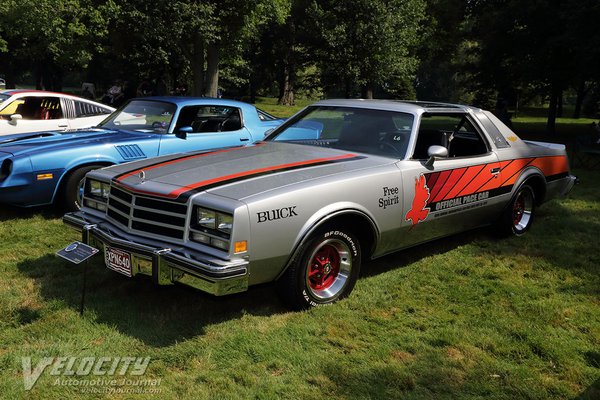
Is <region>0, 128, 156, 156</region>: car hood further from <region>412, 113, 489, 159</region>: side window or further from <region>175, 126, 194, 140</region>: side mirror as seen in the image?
<region>412, 113, 489, 159</region>: side window

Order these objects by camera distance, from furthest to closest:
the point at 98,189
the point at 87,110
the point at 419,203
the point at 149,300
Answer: the point at 87,110
the point at 419,203
the point at 98,189
the point at 149,300

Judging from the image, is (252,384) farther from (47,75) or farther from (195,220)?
(47,75)

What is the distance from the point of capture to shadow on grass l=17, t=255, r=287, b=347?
3580mm

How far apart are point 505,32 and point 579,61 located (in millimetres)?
3121

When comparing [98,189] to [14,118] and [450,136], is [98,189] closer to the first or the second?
[450,136]

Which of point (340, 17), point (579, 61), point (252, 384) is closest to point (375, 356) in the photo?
point (252, 384)

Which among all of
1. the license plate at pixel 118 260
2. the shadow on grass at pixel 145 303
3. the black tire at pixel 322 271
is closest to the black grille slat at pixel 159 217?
the license plate at pixel 118 260

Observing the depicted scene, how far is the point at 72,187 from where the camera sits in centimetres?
600

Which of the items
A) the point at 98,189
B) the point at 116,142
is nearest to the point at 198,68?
the point at 116,142

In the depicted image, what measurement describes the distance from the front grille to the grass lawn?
63 centimetres

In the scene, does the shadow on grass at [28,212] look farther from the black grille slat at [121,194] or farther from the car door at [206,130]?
the black grille slat at [121,194]

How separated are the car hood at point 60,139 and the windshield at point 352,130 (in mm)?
2258

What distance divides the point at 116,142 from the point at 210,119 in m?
1.40

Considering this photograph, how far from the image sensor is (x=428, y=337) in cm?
363
